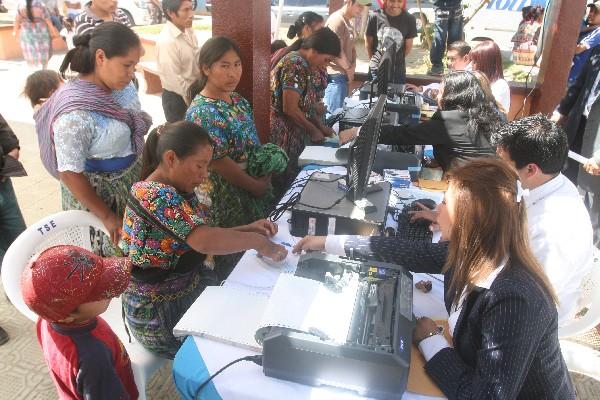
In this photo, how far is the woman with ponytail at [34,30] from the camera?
6.97m

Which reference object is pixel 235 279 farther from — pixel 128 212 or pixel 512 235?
pixel 512 235

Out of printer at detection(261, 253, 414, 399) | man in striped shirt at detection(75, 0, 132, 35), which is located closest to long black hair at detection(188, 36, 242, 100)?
printer at detection(261, 253, 414, 399)

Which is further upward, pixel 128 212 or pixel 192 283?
pixel 128 212

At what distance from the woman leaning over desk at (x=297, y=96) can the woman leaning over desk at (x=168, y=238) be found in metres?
1.54

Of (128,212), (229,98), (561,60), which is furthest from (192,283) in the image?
(561,60)

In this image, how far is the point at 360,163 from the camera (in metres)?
1.92

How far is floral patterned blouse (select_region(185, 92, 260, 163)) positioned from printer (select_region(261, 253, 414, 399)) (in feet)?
3.76

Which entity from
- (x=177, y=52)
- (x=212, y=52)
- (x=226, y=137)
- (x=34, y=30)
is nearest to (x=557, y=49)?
(x=177, y=52)

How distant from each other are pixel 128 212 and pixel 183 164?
247 millimetres

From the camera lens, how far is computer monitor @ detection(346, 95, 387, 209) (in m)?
1.84

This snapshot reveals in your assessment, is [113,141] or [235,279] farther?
[113,141]

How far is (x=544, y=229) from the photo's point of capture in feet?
5.40

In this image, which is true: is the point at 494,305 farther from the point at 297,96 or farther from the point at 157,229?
the point at 297,96

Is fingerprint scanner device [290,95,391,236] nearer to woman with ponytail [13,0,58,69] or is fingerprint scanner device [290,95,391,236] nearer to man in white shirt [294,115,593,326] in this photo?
man in white shirt [294,115,593,326]
